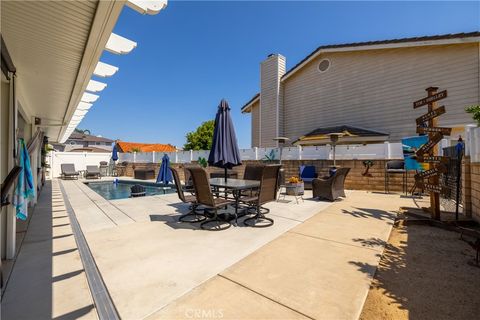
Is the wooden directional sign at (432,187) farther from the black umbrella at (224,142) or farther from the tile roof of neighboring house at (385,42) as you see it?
the tile roof of neighboring house at (385,42)

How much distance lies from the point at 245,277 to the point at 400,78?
12.0 m

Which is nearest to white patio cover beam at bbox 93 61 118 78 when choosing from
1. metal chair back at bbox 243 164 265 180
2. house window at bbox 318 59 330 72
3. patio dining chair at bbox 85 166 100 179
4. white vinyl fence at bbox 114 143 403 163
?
metal chair back at bbox 243 164 265 180

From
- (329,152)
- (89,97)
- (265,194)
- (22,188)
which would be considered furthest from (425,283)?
(329,152)

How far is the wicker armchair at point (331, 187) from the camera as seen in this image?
6.73m

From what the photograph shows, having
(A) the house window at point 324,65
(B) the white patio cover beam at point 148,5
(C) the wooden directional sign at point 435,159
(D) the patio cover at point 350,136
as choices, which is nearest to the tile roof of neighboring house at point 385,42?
(A) the house window at point 324,65

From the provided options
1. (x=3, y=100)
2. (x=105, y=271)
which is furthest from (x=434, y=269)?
(x=3, y=100)

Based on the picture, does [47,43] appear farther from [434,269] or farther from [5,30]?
[434,269]

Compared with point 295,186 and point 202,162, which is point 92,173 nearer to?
point 202,162

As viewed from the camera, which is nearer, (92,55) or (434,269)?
(434,269)

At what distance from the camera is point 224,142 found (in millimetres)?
5195

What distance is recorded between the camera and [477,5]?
7.24m

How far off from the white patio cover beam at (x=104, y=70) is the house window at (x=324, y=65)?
38.5ft

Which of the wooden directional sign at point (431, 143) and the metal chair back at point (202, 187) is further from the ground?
the wooden directional sign at point (431, 143)

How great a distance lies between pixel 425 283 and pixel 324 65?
12656 millimetres
